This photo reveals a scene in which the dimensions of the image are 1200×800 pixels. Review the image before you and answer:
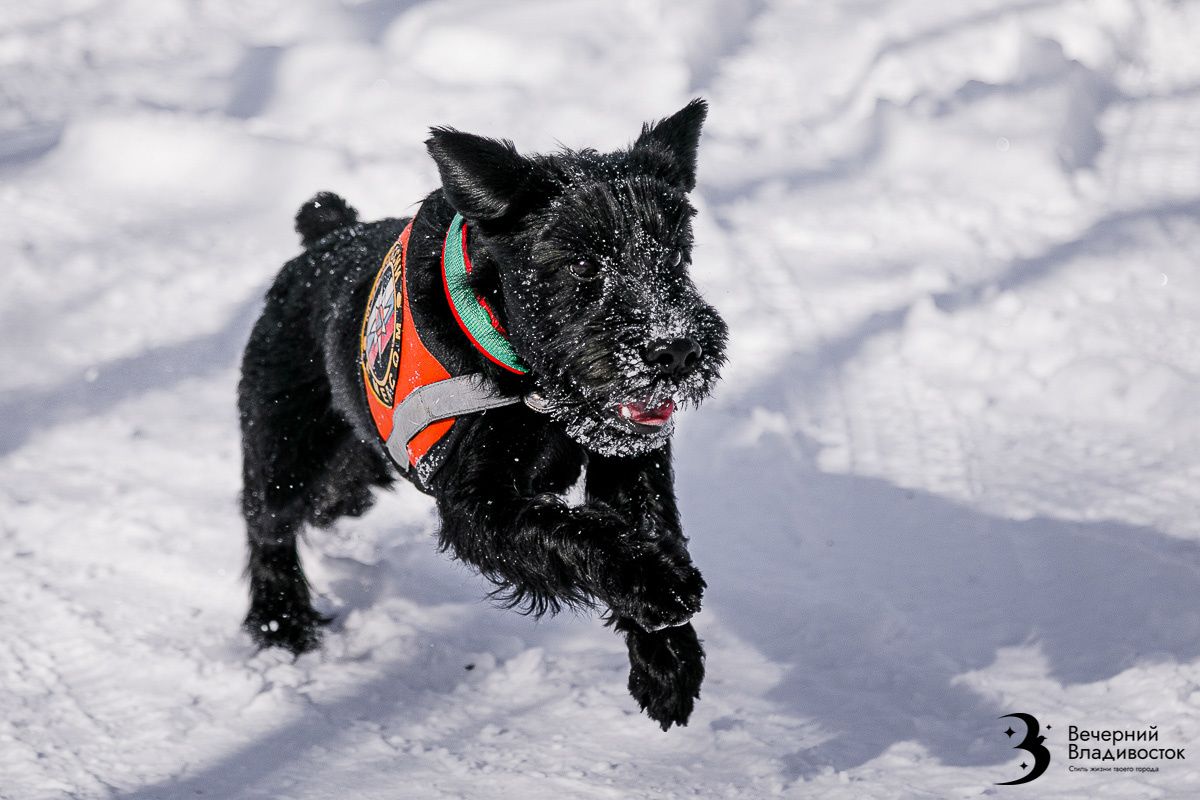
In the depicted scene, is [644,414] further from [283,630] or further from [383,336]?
[283,630]

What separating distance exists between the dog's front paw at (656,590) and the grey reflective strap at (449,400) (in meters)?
0.62

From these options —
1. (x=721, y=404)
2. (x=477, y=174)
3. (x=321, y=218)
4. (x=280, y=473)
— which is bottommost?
(x=280, y=473)

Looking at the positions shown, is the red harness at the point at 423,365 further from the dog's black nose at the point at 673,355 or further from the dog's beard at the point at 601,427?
the dog's black nose at the point at 673,355

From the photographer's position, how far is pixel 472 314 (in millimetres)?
3016

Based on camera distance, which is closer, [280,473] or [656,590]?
[656,590]

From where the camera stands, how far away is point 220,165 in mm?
7555

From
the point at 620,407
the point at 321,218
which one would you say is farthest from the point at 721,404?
the point at 620,407

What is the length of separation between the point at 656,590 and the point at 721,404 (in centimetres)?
314

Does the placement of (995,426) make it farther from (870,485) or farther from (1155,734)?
→ (1155,734)

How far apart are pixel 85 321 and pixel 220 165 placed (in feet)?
6.28

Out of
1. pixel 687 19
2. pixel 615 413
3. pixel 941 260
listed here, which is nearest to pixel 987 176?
pixel 941 260

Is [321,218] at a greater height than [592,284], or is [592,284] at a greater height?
[321,218]

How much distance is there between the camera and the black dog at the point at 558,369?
107 inches

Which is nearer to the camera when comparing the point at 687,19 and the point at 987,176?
the point at 987,176
